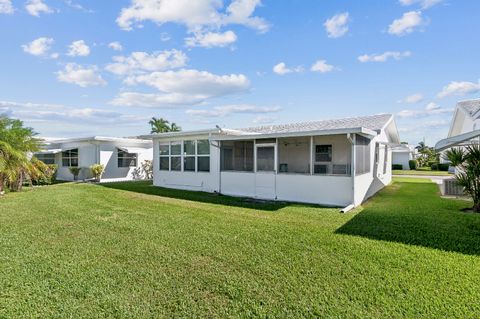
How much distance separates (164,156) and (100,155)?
6.37m

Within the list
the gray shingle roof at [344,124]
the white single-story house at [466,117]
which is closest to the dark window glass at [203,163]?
the gray shingle roof at [344,124]

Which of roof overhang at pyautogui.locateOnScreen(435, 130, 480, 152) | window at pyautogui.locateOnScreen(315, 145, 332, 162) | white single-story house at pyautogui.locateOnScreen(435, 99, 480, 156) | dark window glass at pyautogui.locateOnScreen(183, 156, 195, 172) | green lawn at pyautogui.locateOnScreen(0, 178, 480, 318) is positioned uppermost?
white single-story house at pyautogui.locateOnScreen(435, 99, 480, 156)

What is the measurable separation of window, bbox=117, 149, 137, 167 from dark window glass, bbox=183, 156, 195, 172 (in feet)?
27.6

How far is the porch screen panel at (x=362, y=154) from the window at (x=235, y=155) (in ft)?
17.0

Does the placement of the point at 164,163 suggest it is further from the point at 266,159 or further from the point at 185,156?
the point at 266,159

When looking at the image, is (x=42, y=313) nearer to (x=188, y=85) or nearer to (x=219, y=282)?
(x=219, y=282)

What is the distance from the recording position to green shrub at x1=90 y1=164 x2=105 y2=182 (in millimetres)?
19359

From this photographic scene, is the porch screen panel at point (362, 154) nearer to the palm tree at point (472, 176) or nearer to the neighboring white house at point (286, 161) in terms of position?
the neighboring white house at point (286, 161)

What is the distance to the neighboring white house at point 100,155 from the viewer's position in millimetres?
20625

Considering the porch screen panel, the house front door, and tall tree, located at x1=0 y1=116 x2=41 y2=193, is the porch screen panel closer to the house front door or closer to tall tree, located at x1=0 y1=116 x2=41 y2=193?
the house front door

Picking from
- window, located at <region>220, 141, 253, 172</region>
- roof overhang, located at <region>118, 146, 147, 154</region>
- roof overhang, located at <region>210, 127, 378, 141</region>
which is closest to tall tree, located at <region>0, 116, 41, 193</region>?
roof overhang, located at <region>118, 146, 147, 154</region>

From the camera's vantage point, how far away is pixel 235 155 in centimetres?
1442

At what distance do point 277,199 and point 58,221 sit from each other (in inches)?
323

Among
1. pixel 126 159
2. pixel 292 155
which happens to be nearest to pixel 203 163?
pixel 292 155
